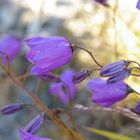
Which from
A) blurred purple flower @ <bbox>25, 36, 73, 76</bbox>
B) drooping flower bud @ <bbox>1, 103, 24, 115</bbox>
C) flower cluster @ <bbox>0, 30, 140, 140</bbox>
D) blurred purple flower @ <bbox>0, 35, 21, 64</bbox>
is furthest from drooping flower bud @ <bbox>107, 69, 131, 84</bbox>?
blurred purple flower @ <bbox>0, 35, 21, 64</bbox>

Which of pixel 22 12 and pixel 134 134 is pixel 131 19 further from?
pixel 22 12

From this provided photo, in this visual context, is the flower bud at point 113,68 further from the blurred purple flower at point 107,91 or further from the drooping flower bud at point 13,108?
the drooping flower bud at point 13,108

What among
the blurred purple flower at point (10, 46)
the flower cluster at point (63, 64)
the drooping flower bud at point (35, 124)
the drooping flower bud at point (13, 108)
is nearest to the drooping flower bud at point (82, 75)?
the flower cluster at point (63, 64)

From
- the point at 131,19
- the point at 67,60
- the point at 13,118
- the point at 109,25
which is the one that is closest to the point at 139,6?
the point at 67,60

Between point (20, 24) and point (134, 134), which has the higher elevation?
point (134, 134)

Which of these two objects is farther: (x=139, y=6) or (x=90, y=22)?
(x=90, y=22)

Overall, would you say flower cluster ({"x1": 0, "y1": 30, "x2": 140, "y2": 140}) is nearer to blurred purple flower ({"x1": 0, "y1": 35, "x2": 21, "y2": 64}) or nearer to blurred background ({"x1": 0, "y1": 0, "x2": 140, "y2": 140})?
blurred purple flower ({"x1": 0, "y1": 35, "x2": 21, "y2": 64})
